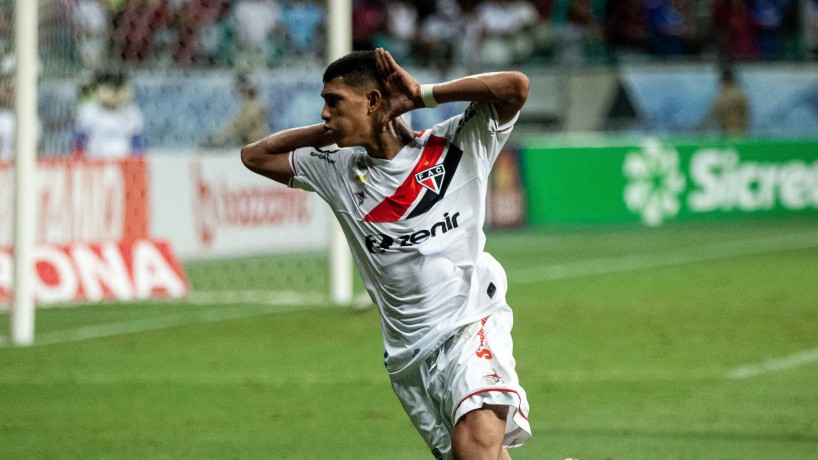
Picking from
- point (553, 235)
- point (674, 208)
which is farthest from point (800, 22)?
point (553, 235)

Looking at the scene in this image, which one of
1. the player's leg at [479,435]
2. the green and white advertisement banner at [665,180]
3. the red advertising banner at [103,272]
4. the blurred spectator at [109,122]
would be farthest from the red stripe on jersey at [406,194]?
the green and white advertisement banner at [665,180]

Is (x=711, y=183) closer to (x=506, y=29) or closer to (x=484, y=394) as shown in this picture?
(x=506, y=29)

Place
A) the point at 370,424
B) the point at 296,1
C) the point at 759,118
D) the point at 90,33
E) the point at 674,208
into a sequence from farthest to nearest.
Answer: the point at 759,118
the point at 674,208
the point at 296,1
the point at 90,33
the point at 370,424

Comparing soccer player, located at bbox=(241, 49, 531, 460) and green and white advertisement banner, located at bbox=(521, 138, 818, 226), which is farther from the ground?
soccer player, located at bbox=(241, 49, 531, 460)

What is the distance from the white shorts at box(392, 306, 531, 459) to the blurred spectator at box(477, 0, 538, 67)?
74.2ft

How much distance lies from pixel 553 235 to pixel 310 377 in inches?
494

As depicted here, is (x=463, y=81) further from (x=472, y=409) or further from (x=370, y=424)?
(x=370, y=424)

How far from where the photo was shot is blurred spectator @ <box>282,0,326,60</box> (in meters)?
17.8

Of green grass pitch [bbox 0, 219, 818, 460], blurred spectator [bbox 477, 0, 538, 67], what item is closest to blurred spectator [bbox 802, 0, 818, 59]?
blurred spectator [bbox 477, 0, 538, 67]

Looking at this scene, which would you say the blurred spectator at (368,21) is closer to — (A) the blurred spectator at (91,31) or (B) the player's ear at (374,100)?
(A) the blurred spectator at (91,31)

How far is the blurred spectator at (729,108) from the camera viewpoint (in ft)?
84.2

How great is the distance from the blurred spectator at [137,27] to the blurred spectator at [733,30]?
51.4ft

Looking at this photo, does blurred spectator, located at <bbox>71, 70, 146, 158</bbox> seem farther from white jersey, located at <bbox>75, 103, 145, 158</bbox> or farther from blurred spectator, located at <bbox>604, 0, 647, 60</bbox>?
blurred spectator, located at <bbox>604, 0, 647, 60</bbox>

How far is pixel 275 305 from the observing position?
14172 millimetres
